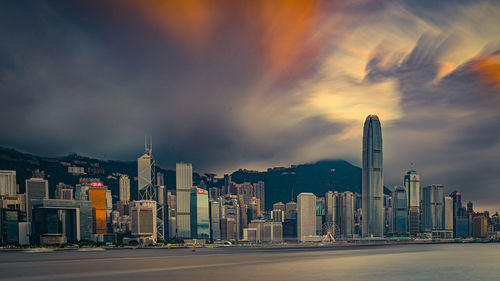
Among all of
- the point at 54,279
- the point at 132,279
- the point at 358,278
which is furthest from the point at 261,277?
the point at 54,279

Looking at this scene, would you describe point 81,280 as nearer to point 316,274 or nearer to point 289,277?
point 289,277

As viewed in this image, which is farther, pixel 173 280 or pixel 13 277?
pixel 13 277

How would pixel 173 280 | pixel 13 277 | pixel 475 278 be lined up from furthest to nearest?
pixel 13 277
pixel 475 278
pixel 173 280

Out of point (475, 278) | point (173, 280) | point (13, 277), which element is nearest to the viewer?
point (173, 280)

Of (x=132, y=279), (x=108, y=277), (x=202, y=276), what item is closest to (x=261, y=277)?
(x=202, y=276)

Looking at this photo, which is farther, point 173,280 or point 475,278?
point 475,278

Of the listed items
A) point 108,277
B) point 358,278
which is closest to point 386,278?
point 358,278

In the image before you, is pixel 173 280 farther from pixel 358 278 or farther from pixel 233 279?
pixel 358 278

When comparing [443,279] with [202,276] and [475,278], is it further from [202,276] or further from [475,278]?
[202,276]
